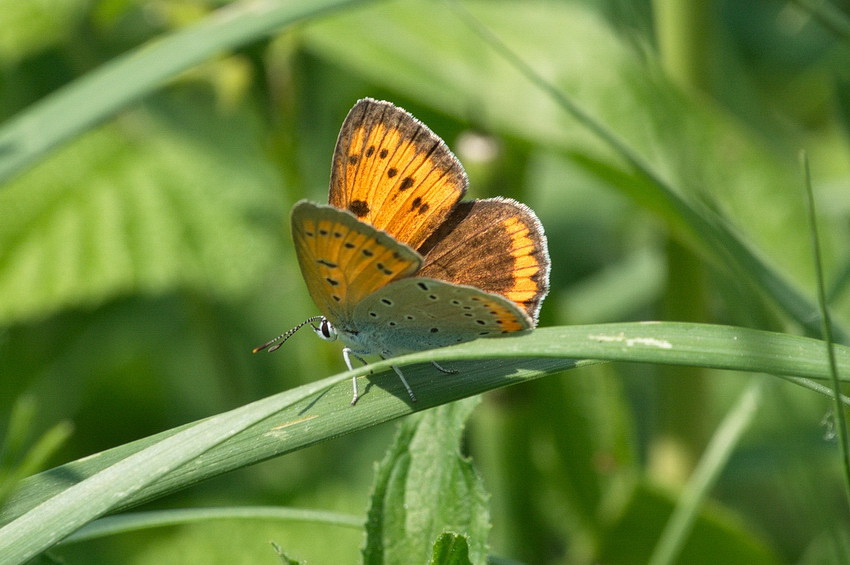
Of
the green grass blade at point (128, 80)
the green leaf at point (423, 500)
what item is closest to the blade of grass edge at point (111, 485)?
the green leaf at point (423, 500)

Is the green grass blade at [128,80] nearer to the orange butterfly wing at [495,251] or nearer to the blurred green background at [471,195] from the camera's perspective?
the blurred green background at [471,195]

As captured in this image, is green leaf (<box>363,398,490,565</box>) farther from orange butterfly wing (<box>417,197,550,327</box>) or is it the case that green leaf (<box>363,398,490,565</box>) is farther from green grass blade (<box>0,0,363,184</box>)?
green grass blade (<box>0,0,363,184</box>)

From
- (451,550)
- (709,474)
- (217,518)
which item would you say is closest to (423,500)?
(451,550)

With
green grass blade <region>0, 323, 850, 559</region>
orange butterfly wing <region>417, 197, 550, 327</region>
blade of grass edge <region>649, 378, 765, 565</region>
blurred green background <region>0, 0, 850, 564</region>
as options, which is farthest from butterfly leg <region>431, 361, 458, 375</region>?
blade of grass edge <region>649, 378, 765, 565</region>

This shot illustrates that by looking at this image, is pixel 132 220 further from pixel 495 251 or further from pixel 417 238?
pixel 495 251

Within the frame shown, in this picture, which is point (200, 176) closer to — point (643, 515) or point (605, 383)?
point (605, 383)

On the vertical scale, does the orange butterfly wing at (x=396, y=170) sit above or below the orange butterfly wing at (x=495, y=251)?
above

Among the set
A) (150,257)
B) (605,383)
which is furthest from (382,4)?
(605,383)
